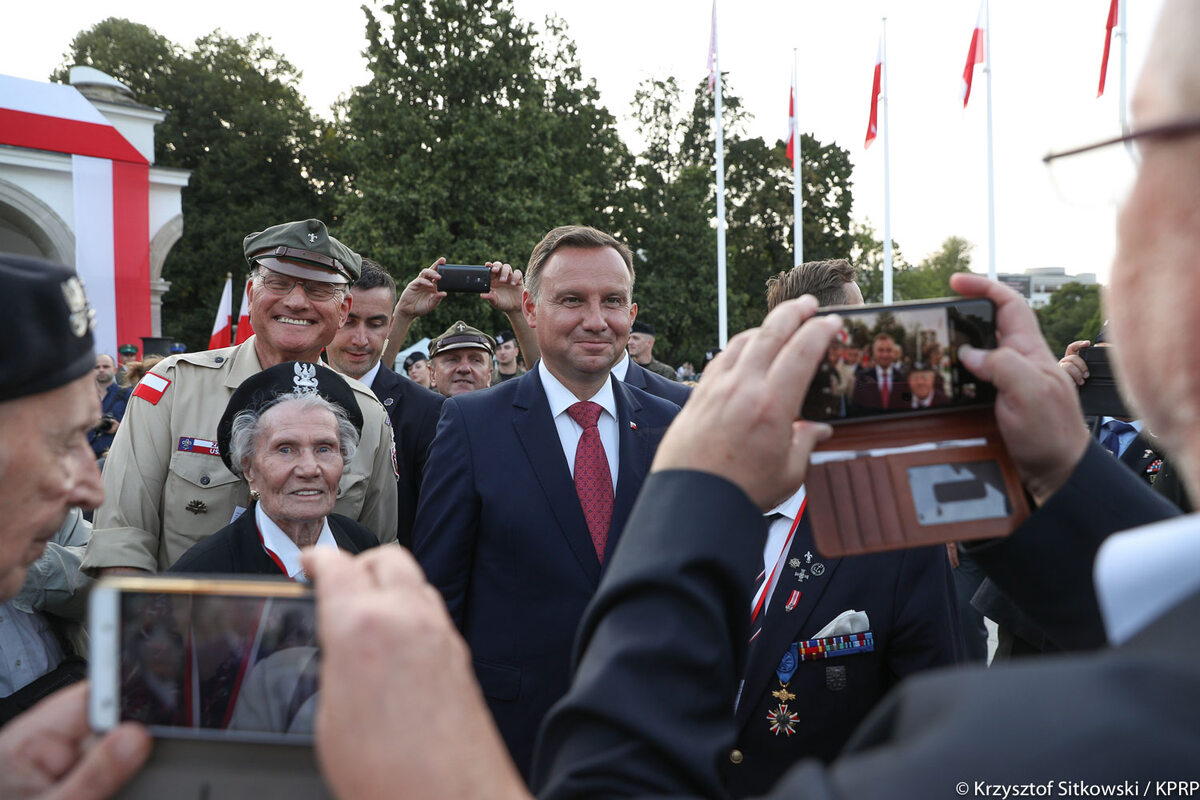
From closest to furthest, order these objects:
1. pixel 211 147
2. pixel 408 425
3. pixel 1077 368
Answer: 1. pixel 1077 368
2. pixel 408 425
3. pixel 211 147

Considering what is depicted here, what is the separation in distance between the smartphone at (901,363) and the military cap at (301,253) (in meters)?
2.98

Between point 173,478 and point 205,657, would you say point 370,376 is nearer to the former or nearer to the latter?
point 173,478

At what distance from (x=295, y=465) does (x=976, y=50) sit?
24520 mm

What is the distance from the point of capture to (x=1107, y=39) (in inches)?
824

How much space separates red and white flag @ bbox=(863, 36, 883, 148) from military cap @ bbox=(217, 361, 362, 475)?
2282cm

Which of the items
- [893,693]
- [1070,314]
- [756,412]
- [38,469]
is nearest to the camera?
[893,693]

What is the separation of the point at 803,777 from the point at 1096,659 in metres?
0.26

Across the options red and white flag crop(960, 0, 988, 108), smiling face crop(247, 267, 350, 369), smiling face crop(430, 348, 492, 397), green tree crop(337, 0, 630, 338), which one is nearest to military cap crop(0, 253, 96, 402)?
smiling face crop(247, 267, 350, 369)

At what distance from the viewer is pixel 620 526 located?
321 cm

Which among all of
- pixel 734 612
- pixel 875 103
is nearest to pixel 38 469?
pixel 734 612

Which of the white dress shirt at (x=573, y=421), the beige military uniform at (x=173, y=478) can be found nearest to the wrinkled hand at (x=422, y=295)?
the beige military uniform at (x=173, y=478)

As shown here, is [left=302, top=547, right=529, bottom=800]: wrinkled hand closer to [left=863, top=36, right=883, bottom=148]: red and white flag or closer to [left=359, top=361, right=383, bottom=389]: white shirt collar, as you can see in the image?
[left=359, top=361, right=383, bottom=389]: white shirt collar

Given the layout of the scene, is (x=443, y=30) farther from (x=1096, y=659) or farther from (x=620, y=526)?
(x=1096, y=659)

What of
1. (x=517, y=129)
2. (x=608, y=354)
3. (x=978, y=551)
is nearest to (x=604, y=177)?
(x=517, y=129)
